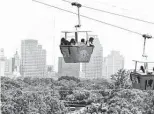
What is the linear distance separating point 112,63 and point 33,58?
74.6ft

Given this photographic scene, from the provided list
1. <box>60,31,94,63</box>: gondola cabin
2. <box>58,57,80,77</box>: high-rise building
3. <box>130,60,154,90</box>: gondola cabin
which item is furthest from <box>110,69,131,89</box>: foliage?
<box>58,57,80,77</box>: high-rise building

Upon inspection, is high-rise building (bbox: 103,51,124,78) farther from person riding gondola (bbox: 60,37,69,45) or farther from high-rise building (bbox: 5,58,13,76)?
person riding gondola (bbox: 60,37,69,45)

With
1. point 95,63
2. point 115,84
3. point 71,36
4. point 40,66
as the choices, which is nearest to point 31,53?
point 40,66

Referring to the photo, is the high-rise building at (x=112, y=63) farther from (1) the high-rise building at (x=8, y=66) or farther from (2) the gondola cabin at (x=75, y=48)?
(2) the gondola cabin at (x=75, y=48)

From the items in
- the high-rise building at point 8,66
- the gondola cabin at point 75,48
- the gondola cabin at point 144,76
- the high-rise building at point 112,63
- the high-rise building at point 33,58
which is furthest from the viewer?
the high-rise building at point 112,63

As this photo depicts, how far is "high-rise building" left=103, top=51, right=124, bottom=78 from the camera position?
5969 inches

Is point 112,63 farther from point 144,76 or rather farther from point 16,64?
point 144,76

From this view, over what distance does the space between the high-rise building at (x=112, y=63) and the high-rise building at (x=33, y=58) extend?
20077 mm

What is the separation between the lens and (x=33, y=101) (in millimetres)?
35906

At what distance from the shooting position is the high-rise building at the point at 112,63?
15162 centimetres

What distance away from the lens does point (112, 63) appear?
152 m

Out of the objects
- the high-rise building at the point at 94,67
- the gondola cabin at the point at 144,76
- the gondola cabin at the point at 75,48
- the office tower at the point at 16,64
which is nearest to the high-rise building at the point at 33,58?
the office tower at the point at 16,64

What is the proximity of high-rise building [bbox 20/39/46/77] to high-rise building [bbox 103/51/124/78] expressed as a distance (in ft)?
65.9

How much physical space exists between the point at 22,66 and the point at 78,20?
14240cm
